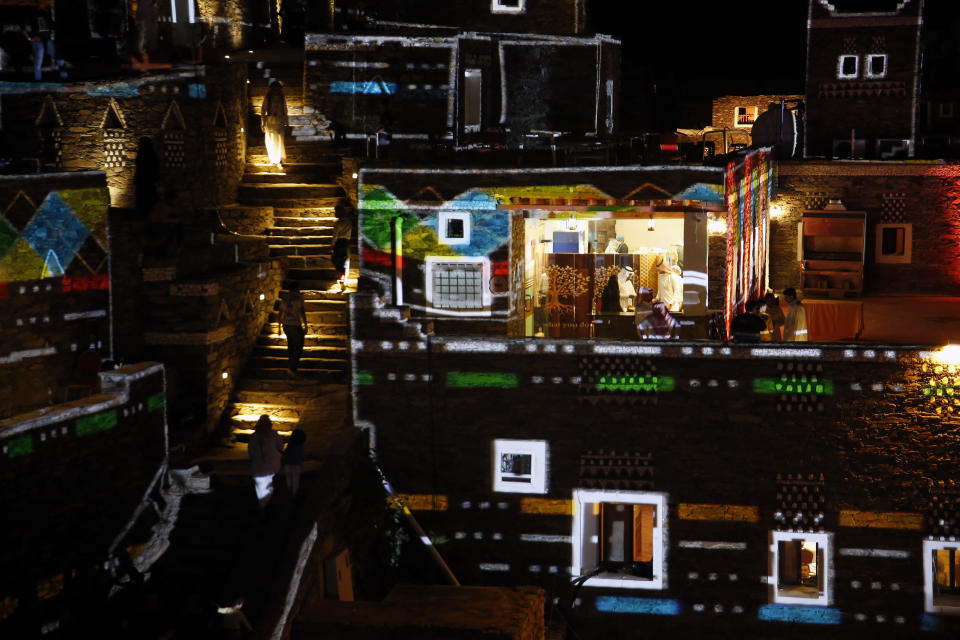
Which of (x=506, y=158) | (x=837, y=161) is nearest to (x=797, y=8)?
(x=837, y=161)

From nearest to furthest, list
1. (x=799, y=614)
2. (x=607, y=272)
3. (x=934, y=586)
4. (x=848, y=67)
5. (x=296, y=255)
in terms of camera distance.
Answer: (x=934, y=586) < (x=799, y=614) < (x=607, y=272) < (x=296, y=255) < (x=848, y=67)

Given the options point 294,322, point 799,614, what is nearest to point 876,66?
point 799,614

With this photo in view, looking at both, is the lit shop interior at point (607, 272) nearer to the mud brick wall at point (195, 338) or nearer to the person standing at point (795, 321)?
the person standing at point (795, 321)

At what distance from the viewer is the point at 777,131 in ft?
94.4

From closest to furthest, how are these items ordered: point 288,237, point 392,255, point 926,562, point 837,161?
point 926,562 < point 392,255 < point 288,237 < point 837,161

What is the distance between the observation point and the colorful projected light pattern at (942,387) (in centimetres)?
1869

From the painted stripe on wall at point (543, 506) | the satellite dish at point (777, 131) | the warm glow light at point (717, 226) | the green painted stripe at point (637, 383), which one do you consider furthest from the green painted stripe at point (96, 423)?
the satellite dish at point (777, 131)

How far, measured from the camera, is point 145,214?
22.7 metres


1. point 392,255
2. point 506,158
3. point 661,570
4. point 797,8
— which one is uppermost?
point 797,8

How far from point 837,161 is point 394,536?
51.5ft

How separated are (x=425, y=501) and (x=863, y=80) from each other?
58.2 ft

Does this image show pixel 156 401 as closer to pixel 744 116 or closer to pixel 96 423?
pixel 96 423

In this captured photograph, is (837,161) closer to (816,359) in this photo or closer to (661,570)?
(816,359)

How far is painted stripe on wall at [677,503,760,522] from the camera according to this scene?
63.5 feet
